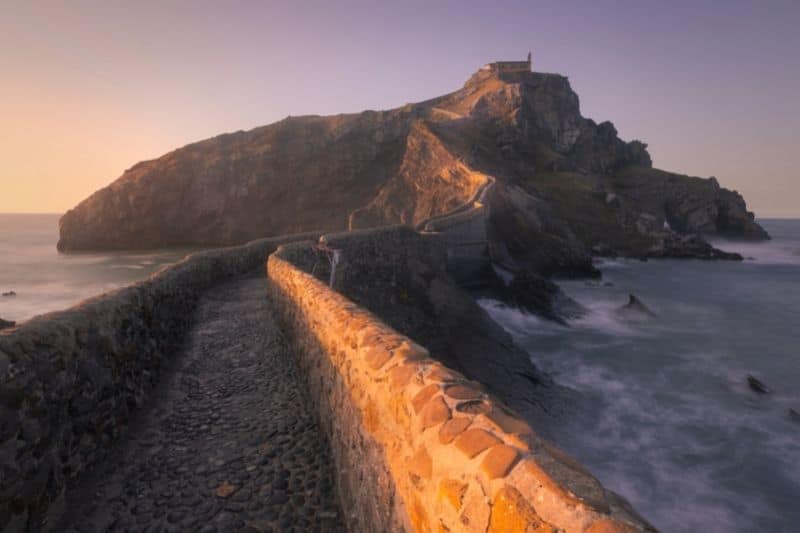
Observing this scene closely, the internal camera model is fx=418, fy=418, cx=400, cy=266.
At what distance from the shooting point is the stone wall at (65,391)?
333cm

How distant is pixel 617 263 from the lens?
44875 mm

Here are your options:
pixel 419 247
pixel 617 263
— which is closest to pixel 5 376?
pixel 419 247

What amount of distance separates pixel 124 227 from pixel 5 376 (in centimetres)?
7349

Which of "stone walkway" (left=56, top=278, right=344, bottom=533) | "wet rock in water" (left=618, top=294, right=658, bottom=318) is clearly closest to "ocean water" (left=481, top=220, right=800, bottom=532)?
"wet rock in water" (left=618, top=294, right=658, bottom=318)

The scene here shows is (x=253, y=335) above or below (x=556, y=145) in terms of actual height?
below

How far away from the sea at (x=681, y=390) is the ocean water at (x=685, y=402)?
0.14 feet

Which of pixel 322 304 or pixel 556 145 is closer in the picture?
pixel 322 304

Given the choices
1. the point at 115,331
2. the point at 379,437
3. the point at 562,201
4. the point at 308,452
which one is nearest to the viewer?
the point at 379,437

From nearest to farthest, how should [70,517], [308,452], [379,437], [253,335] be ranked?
[379,437] → [70,517] → [308,452] → [253,335]

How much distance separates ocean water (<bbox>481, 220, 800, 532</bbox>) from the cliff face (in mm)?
31961

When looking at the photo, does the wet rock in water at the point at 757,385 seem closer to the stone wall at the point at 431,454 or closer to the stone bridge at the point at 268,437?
the stone bridge at the point at 268,437

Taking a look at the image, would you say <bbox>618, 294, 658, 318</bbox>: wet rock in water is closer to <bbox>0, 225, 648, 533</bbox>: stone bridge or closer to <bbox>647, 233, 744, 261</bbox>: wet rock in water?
<bbox>0, 225, 648, 533</bbox>: stone bridge

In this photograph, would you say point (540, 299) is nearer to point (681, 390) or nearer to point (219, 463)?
point (681, 390)

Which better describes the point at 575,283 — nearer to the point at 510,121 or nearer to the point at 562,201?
the point at 562,201
